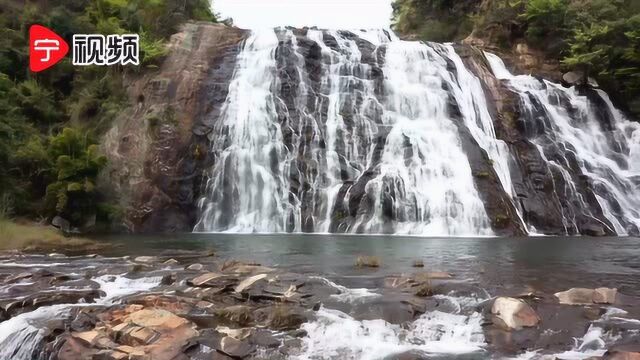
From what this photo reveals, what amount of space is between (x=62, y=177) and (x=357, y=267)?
11920mm

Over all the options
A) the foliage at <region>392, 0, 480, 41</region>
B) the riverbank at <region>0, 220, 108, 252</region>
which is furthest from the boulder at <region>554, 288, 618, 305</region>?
the foliage at <region>392, 0, 480, 41</region>

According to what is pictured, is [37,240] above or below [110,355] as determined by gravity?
above

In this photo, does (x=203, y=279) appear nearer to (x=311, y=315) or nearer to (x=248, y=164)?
(x=311, y=315)

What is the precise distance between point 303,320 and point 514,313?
2560 millimetres

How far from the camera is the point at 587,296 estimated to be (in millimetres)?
7570

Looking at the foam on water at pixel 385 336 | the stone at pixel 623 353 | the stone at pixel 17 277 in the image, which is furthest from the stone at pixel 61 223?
the stone at pixel 623 353

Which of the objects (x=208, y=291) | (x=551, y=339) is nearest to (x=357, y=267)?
(x=208, y=291)

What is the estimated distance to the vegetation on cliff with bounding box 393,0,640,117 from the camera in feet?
87.9

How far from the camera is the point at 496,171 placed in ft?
71.1

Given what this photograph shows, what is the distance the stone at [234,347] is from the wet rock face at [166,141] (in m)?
15.2

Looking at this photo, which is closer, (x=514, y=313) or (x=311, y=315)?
(x=514, y=313)

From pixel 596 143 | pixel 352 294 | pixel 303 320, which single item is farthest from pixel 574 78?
pixel 303 320

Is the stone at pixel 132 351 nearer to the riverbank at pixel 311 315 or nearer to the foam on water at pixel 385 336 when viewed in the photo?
the riverbank at pixel 311 315

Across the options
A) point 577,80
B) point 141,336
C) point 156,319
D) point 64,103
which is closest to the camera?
point 141,336
